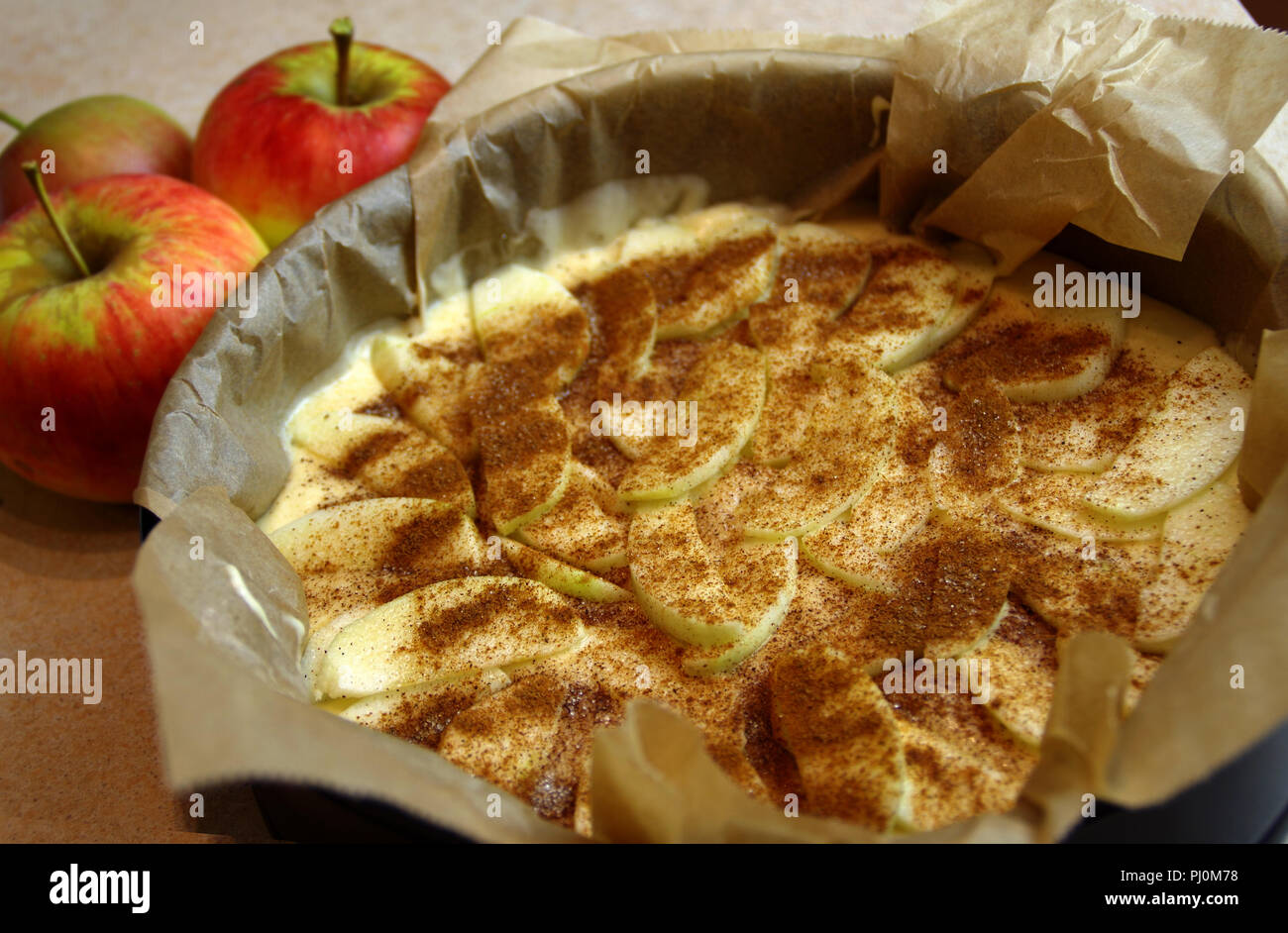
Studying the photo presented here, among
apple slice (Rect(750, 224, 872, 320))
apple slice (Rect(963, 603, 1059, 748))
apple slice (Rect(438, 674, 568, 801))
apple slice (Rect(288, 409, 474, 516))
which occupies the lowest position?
apple slice (Rect(438, 674, 568, 801))

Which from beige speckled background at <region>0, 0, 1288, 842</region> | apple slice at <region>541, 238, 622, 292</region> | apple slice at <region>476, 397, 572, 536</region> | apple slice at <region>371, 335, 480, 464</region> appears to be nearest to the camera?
beige speckled background at <region>0, 0, 1288, 842</region>

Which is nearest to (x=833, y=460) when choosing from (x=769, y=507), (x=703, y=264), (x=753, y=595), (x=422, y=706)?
(x=769, y=507)

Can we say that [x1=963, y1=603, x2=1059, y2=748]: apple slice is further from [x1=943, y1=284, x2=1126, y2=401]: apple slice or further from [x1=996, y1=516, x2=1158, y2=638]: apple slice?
[x1=943, y1=284, x2=1126, y2=401]: apple slice

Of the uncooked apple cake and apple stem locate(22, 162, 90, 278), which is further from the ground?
apple stem locate(22, 162, 90, 278)

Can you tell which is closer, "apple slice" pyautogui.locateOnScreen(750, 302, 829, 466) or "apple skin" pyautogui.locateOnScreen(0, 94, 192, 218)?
"apple slice" pyautogui.locateOnScreen(750, 302, 829, 466)

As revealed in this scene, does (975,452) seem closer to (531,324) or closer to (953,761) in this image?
(953,761)

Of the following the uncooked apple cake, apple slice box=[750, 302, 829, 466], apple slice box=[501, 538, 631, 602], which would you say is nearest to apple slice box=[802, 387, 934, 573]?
the uncooked apple cake

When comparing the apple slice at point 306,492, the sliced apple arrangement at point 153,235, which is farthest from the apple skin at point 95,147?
the apple slice at point 306,492
